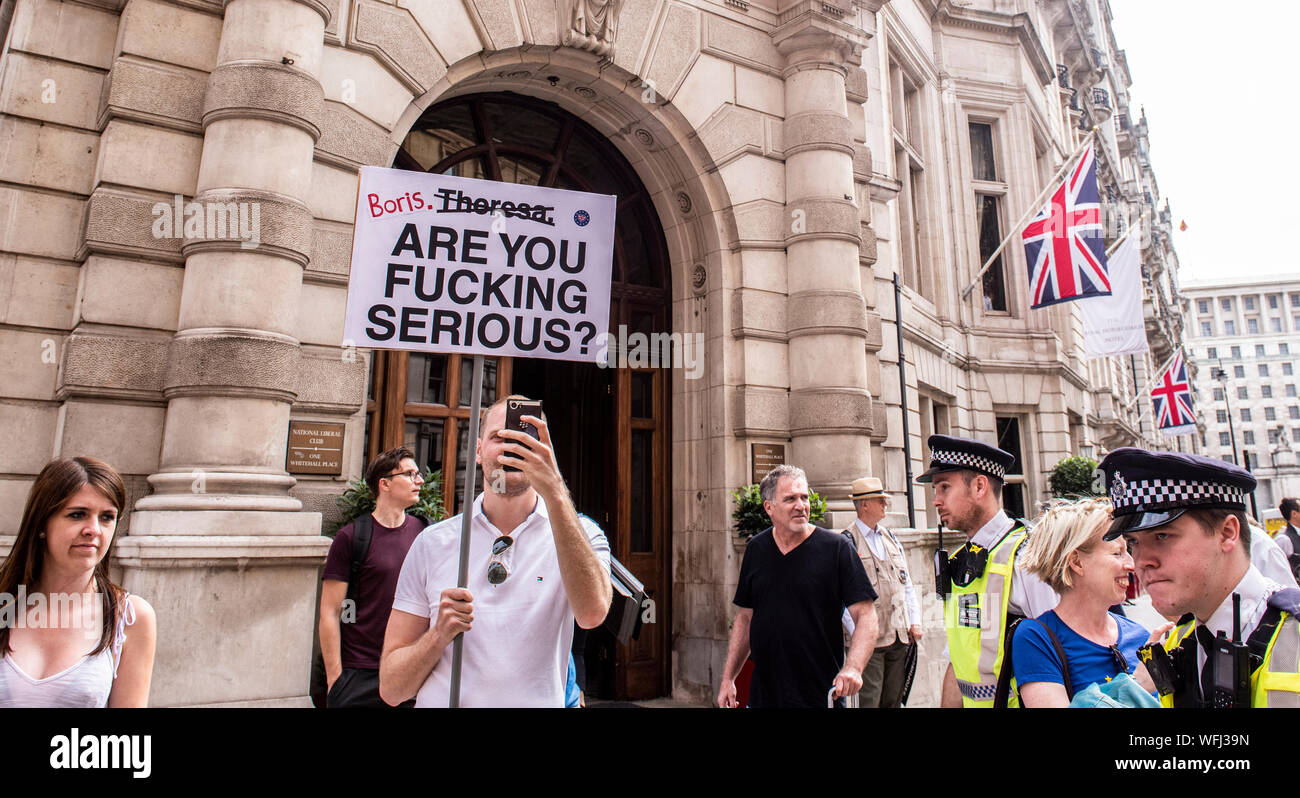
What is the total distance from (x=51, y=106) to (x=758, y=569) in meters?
6.81

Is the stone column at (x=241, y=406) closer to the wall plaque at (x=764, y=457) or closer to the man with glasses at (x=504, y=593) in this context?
the man with glasses at (x=504, y=593)

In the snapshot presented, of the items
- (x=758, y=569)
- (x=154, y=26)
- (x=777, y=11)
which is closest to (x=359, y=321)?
(x=758, y=569)

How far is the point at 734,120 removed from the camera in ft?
31.7

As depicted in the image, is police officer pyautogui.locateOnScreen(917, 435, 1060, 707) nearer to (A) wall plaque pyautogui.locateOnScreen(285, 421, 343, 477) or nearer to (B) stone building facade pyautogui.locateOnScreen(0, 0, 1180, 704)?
(B) stone building facade pyautogui.locateOnScreen(0, 0, 1180, 704)

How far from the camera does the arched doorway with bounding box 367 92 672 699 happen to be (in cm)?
787

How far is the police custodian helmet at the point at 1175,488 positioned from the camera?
225 cm

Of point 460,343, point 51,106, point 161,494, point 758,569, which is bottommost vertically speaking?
point 758,569

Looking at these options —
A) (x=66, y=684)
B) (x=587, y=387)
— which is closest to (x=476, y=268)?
(x=66, y=684)

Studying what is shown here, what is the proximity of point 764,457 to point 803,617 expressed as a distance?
4542 mm

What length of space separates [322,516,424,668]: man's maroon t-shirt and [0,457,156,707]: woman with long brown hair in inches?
72.3

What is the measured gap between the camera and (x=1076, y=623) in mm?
2863

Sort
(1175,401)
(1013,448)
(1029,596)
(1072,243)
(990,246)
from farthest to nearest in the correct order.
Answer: (1175,401), (990,246), (1013,448), (1072,243), (1029,596)

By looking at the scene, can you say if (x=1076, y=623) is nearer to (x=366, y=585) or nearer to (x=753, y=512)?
(x=366, y=585)
